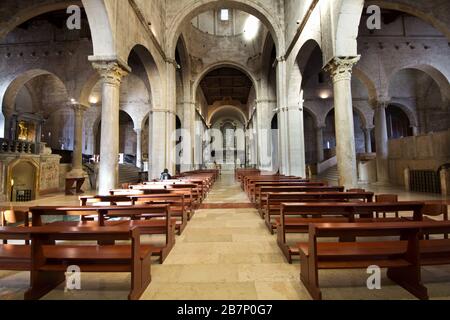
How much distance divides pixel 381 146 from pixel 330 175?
389cm

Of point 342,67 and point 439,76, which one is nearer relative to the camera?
point 342,67

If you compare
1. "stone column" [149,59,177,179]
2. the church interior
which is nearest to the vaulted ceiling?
the church interior

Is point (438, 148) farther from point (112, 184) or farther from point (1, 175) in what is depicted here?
point (1, 175)

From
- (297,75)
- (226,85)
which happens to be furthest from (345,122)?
(226,85)

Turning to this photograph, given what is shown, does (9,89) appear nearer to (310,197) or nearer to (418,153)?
(310,197)

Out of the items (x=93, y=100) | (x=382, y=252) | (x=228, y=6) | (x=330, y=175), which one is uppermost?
(x=228, y=6)

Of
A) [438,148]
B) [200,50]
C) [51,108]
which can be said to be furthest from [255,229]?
[51,108]

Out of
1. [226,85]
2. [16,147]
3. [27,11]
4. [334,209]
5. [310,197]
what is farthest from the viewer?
[226,85]

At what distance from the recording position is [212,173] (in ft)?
48.8

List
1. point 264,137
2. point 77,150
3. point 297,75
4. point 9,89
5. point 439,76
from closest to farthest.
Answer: point 297,75, point 77,150, point 439,76, point 9,89, point 264,137

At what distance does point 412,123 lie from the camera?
18.6 m

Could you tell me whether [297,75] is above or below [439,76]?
below
